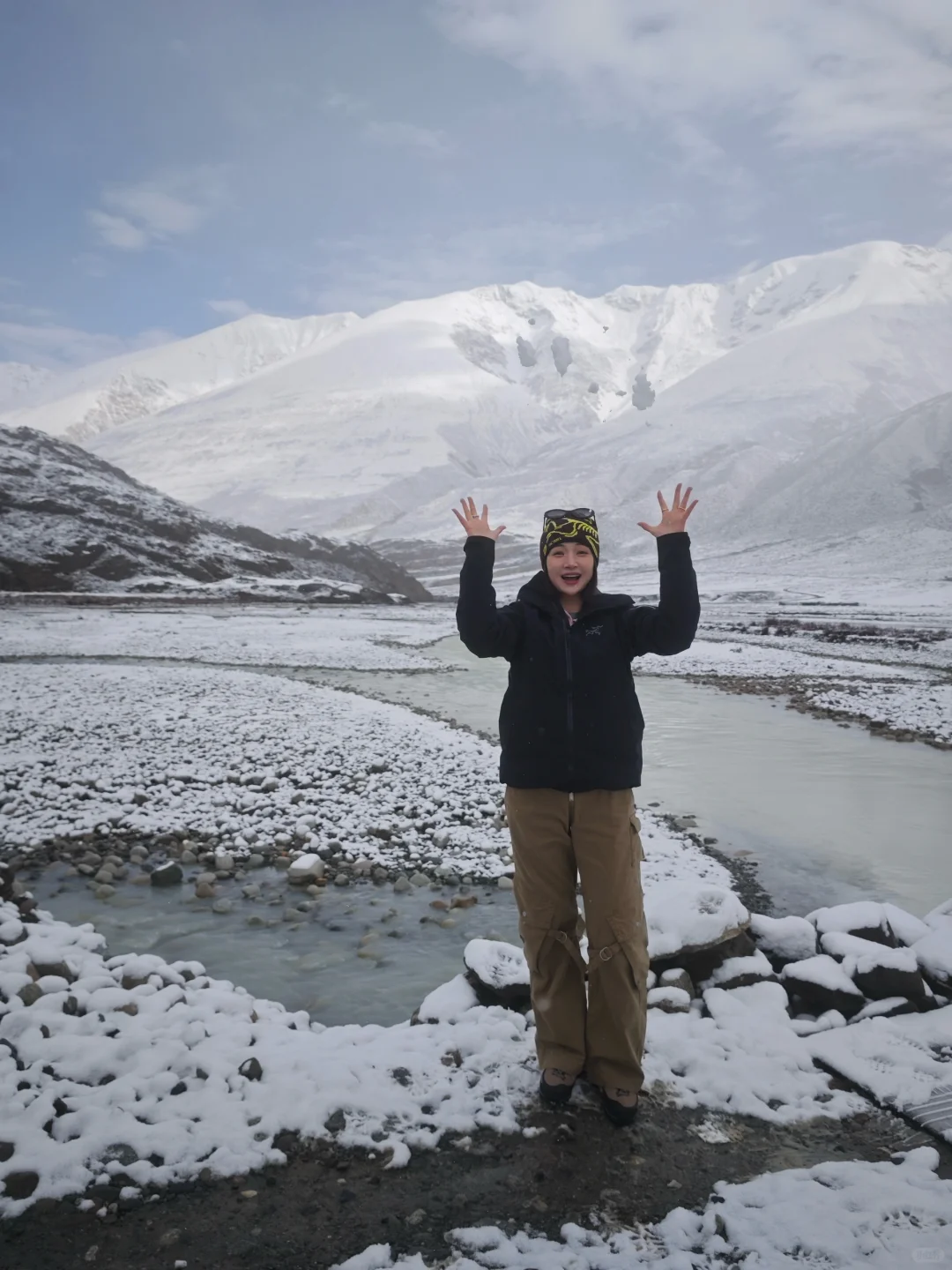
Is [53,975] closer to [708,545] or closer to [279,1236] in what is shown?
[279,1236]

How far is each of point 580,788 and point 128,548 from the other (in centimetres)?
9314

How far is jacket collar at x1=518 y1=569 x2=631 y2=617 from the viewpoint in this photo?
455 centimetres

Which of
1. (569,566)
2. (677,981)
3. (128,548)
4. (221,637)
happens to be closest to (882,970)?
(677,981)

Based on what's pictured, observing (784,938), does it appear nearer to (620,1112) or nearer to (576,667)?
(620,1112)

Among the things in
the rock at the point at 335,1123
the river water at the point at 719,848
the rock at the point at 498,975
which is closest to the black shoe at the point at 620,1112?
the rock at the point at 498,975

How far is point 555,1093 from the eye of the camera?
14.7 feet

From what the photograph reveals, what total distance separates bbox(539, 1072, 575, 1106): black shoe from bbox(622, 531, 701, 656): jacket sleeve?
2.46 m

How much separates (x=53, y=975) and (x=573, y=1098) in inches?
144

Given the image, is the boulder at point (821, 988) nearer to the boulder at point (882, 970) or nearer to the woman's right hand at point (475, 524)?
the boulder at point (882, 970)

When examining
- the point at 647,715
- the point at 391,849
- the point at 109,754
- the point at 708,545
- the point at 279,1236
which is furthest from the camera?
the point at 708,545

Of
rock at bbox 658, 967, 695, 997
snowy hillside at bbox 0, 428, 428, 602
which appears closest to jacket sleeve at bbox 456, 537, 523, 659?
rock at bbox 658, 967, 695, 997

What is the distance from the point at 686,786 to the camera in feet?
43.1

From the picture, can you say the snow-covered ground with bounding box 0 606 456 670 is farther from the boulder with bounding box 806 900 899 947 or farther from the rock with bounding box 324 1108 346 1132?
the rock with bounding box 324 1108 346 1132

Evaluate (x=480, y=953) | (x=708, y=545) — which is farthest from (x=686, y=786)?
(x=708, y=545)
